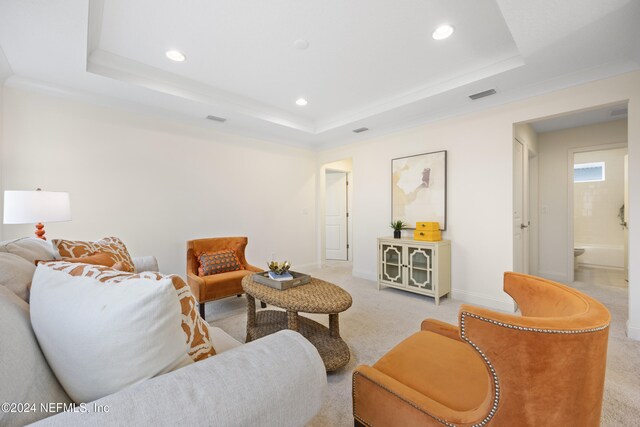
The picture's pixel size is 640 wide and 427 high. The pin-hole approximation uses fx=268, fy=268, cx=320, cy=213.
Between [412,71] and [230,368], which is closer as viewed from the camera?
[230,368]

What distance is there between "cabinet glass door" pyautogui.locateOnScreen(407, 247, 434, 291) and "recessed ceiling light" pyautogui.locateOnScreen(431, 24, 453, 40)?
2.31m

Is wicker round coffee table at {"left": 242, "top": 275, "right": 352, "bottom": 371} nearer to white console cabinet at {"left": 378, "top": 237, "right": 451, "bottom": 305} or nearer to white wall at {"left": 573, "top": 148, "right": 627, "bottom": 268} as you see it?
white console cabinet at {"left": 378, "top": 237, "right": 451, "bottom": 305}

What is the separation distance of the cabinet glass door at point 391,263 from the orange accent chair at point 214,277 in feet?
6.15

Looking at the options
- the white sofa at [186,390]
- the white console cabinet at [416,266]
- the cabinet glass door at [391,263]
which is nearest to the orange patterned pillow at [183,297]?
the white sofa at [186,390]

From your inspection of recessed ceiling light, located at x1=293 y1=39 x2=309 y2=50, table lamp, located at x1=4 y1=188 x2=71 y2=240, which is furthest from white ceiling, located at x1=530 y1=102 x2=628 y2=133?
table lamp, located at x1=4 y1=188 x2=71 y2=240

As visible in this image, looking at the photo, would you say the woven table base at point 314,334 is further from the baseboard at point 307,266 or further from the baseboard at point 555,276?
the baseboard at point 555,276

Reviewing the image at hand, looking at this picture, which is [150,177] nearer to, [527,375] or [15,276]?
→ [15,276]

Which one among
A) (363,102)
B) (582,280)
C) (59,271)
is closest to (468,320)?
(59,271)

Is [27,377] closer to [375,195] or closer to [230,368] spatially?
[230,368]

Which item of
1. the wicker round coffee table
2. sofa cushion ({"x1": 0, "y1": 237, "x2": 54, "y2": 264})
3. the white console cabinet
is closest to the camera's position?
sofa cushion ({"x1": 0, "y1": 237, "x2": 54, "y2": 264})

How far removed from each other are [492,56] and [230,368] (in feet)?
10.7

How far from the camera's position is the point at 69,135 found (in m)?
2.95

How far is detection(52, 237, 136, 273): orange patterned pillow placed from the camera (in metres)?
1.69

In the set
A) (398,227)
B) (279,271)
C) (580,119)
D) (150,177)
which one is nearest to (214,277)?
(279,271)
